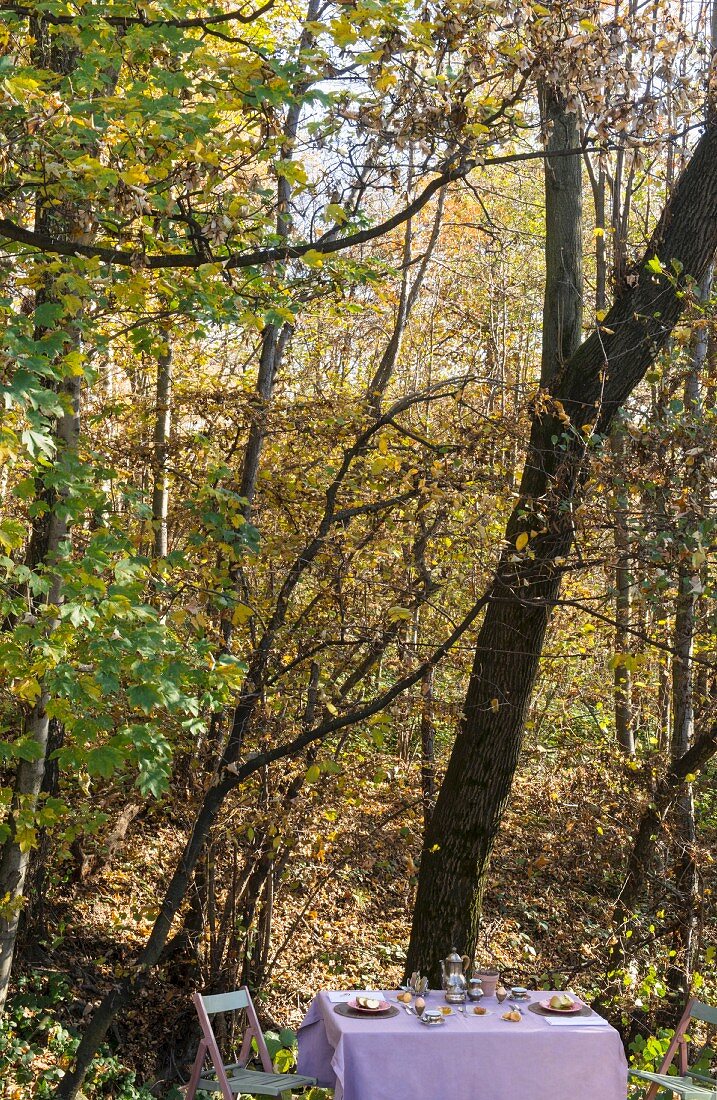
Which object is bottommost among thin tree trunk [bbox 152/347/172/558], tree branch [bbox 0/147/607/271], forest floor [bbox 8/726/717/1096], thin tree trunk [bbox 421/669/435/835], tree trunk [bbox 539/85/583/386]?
forest floor [bbox 8/726/717/1096]

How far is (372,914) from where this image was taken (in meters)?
8.61

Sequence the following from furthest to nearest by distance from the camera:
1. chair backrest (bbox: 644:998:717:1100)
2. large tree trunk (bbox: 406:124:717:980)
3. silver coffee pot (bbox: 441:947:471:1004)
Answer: large tree trunk (bbox: 406:124:717:980)
chair backrest (bbox: 644:998:717:1100)
silver coffee pot (bbox: 441:947:471:1004)

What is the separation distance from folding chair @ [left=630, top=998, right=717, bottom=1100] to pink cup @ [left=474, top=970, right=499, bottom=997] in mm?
919

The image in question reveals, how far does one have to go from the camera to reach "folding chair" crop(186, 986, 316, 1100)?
184 inches

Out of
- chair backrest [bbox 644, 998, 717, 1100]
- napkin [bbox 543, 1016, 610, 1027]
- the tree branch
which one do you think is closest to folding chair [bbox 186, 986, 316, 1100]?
napkin [bbox 543, 1016, 610, 1027]

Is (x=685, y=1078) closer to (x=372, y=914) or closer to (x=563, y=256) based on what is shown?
(x=372, y=914)

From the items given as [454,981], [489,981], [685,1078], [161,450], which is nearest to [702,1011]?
[685,1078]

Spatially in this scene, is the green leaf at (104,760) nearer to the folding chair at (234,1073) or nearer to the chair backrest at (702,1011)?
the folding chair at (234,1073)

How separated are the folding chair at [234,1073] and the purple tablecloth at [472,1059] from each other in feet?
1.16

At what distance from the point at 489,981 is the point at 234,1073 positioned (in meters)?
1.38

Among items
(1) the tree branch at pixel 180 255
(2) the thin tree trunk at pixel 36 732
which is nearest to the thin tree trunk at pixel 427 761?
(2) the thin tree trunk at pixel 36 732

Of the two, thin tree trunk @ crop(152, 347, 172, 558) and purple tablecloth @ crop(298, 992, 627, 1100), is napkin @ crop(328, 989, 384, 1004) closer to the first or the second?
purple tablecloth @ crop(298, 992, 627, 1100)

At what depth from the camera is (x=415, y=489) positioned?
593cm

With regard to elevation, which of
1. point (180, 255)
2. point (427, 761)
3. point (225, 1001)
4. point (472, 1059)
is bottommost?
point (225, 1001)
